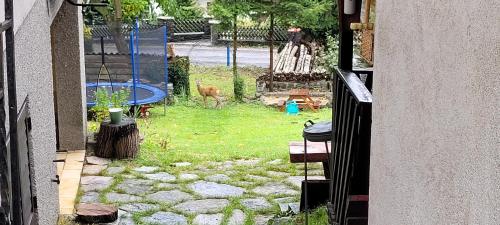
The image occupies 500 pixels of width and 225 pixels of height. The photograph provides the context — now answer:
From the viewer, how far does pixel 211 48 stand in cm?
2877

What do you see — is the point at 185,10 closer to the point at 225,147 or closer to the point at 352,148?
the point at 225,147

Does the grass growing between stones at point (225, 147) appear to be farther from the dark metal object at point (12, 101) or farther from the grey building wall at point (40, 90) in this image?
the dark metal object at point (12, 101)

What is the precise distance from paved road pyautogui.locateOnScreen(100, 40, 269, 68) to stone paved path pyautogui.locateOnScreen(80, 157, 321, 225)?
13914mm

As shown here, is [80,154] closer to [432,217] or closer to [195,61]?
[432,217]

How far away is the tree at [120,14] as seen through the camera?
62.6 feet

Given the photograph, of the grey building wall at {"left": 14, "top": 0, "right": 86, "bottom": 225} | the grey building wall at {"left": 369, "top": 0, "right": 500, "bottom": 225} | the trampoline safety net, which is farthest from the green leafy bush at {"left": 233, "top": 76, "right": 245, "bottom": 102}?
the grey building wall at {"left": 369, "top": 0, "right": 500, "bottom": 225}

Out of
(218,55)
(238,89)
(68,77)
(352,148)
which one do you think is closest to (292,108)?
(238,89)

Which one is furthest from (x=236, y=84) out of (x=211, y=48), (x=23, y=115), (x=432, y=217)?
(x=432, y=217)

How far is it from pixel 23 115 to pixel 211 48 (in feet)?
78.4

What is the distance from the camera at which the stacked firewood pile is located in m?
21.0

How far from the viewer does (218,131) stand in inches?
619

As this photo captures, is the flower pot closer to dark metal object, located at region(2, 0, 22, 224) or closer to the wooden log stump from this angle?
the wooden log stump

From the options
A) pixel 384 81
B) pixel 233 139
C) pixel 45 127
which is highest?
pixel 384 81

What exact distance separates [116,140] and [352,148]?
21.0ft
